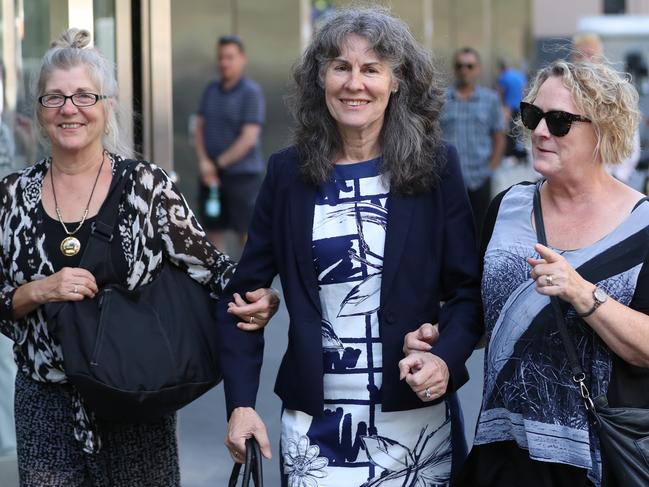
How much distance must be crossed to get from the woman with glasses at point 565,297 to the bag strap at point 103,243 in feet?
3.11

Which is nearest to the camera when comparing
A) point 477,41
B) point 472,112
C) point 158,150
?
point 158,150

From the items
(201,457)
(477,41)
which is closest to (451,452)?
(201,457)

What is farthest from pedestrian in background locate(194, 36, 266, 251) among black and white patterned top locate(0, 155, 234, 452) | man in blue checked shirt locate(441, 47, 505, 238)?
black and white patterned top locate(0, 155, 234, 452)

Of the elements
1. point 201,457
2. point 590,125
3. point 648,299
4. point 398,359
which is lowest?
point 201,457

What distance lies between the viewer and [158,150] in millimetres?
5418

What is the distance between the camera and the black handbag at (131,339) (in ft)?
11.4

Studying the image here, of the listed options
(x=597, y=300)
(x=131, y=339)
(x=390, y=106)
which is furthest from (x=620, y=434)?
(x=131, y=339)

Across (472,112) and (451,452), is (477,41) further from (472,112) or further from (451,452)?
(451,452)

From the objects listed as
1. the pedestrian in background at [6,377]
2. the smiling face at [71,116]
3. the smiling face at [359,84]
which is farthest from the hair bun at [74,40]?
the pedestrian in background at [6,377]

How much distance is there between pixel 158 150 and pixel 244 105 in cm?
526

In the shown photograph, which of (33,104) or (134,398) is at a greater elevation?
(33,104)

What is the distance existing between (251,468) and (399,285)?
59cm

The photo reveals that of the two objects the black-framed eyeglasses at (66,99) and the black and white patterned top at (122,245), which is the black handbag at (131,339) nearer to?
the black and white patterned top at (122,245)

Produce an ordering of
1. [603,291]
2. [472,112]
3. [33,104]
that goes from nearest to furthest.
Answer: [603,291], [33,104], [472,112]
